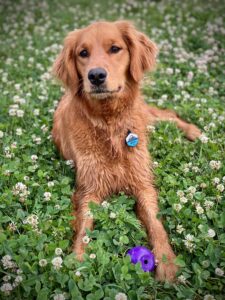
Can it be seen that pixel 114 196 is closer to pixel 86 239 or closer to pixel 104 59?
pixel 86 239

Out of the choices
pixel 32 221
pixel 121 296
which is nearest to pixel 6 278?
pixel 32 221

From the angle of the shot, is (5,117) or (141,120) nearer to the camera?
(141,120)

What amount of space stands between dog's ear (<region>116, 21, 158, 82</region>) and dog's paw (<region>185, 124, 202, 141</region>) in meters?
1.20

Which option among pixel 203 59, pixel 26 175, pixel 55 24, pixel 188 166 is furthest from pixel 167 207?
pixel 55 24

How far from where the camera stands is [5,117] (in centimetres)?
562

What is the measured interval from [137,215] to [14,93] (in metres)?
3.23

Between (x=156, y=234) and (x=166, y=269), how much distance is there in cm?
41

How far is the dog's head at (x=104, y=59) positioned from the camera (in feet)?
12.9

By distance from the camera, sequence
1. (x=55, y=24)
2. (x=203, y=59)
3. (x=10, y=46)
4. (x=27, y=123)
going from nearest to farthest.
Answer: (x=27, y=123), (x=203, y=59), (x=10, y=46), (x=55, y=24)

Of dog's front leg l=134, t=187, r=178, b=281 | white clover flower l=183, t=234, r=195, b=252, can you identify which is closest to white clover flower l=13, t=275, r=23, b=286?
dog's front leg l=134, t=187, r=178, b=281

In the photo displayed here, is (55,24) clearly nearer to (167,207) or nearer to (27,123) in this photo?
(27,123)

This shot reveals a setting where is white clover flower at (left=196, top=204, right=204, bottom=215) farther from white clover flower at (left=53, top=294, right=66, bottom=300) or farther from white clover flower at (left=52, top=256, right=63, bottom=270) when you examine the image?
white clover flower at (left=53, top=294, right=66, bottom=300)

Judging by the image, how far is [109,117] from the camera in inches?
168

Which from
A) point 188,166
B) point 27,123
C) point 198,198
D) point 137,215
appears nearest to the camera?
point 198,198
